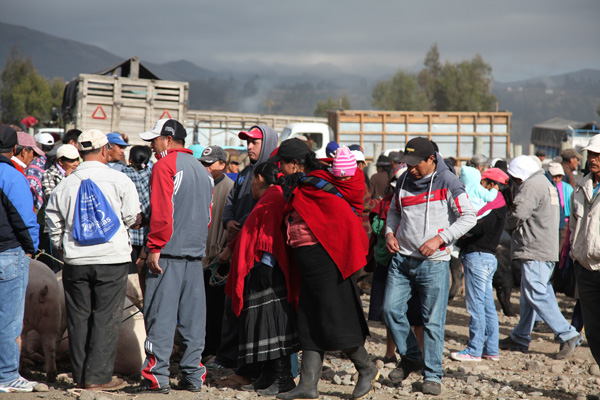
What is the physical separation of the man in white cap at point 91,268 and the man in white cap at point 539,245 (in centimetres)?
420

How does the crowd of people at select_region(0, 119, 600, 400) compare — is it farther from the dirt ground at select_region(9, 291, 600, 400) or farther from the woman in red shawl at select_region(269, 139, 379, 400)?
the dirt ground at select_region(9, 291, 600, 400)

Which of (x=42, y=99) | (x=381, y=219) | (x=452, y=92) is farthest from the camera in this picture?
(x=452, y=92)

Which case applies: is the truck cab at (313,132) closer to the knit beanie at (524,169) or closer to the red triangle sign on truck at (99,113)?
the red triangle sign on truck at (99,113)

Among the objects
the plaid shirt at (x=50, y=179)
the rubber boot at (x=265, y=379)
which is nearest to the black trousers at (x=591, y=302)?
the rubber boot at (x=265, y=379)

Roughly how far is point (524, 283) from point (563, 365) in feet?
3.05

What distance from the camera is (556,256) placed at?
22.0ft

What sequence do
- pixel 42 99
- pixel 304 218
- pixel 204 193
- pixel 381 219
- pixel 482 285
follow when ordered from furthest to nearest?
pixel 42 99 → pixel 482 285 → pixel 381 219 → pixel 204 193 → pixel 304 218

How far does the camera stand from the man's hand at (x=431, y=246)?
4883mm

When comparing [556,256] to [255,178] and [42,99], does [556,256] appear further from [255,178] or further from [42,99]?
[42,99]

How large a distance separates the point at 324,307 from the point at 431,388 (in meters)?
→ 1.23

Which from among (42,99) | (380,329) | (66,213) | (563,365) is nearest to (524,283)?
(563,365)

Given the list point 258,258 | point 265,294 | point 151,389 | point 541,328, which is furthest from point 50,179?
point 541,328

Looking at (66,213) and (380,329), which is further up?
(66,213)

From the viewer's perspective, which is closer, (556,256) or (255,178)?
(255,178)
